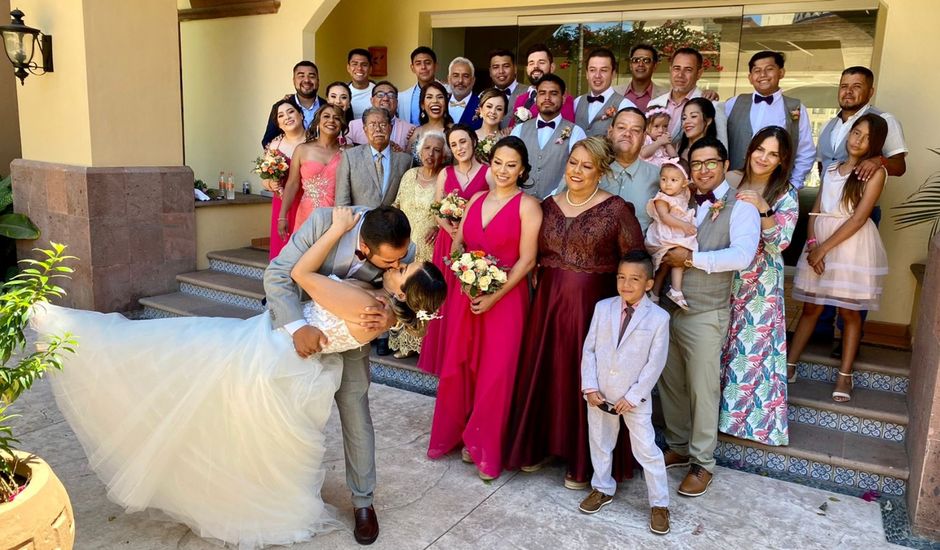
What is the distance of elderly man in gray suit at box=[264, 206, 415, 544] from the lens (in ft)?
9.49

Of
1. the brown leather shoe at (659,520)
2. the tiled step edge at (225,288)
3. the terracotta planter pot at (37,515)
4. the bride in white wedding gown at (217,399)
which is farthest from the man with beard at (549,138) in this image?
the tiled step edge at (225,288)

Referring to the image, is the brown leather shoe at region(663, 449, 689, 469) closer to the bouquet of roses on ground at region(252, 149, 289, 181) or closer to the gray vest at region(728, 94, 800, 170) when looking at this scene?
the gray vest at region(728, 94, 800, 170)

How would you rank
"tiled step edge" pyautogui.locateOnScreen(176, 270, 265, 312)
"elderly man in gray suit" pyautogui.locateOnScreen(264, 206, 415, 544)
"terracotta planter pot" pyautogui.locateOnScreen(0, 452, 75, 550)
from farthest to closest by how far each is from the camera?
"tiled step edge" pyautogui.locateOnScreen(176, 270, 265, 312), "elderly man in gray suit" pyautogui.locateOnScreen(264, 206, 415, 544), "terracotta planter pot" pyautogui.locateOnScreen(0, 452, 75, 550)

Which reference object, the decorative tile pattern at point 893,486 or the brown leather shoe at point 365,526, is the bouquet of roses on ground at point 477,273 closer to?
the brown leather shoe at point 365,526

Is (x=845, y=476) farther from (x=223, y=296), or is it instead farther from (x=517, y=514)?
(x=223, y=296)

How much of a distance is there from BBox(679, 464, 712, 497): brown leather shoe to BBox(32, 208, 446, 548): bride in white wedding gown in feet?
6.06

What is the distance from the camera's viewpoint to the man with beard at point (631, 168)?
3.96 meters

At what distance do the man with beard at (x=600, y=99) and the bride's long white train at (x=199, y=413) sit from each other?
9.73ft

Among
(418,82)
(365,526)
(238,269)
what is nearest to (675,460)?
(365,526)

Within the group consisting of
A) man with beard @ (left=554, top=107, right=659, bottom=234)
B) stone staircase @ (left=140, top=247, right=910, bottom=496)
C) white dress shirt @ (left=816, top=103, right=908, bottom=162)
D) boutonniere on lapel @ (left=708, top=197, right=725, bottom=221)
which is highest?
white dress shirt @ (left=816, top=103, right=908, bottom=162)

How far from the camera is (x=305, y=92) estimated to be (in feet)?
21.0

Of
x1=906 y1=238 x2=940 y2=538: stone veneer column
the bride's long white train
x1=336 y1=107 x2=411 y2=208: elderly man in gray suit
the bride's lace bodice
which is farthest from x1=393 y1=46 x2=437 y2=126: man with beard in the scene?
x1=906 y1=238 x2=940 y2=538: stone veneer column

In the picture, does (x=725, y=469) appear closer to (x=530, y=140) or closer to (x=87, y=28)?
(x=530, y=140)

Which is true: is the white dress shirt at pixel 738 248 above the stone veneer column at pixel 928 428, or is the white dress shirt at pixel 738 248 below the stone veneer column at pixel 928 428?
above
